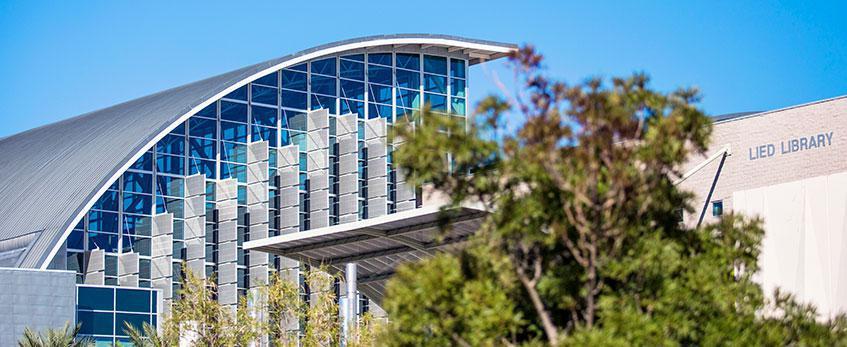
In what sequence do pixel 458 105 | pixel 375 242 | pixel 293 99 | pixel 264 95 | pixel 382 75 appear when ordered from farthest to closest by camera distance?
1. pixel 458 105
2. pixel 382 75
3. pixel 293 99
4. pixel 264 95
5. pixel 375 242

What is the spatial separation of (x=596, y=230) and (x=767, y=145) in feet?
89.2

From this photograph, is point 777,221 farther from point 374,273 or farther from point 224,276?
point 224,276

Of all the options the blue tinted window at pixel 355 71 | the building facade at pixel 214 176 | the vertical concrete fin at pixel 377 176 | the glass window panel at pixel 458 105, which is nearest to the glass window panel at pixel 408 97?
the building facade at pixel 214 176

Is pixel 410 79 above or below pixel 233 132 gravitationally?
above

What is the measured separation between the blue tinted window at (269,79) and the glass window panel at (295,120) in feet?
6.02

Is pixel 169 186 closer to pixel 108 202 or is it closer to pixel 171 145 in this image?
pixel 171 145

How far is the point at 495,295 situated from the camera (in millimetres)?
20656

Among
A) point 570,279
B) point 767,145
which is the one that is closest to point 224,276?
point 767,145

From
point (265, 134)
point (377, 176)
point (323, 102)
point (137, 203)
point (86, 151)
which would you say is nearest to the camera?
point (137, 203)

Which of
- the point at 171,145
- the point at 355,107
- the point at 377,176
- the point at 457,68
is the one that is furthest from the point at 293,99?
the point at 457,68

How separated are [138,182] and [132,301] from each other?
6758 millimetres

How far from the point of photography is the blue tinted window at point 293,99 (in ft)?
262

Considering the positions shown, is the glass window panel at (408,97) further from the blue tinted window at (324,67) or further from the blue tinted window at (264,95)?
the blue tinted window at (264,95)

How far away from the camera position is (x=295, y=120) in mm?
80250
